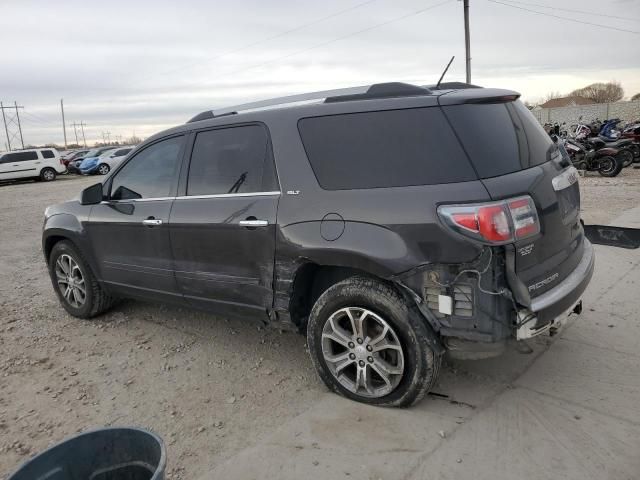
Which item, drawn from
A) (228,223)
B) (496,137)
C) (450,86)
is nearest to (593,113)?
(450,86)

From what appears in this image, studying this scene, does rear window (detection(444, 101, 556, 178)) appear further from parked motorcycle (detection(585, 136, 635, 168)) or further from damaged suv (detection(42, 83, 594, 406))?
parked motorcycle (detection(585, 136, 635, 168))

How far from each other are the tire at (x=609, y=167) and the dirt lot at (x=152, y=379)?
1273cm

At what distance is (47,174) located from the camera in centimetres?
2797

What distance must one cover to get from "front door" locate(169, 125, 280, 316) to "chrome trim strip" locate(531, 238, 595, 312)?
1655 millimetres

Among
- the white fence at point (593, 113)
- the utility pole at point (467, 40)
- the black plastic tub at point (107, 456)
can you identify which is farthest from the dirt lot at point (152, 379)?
the white fence at point (593, 113)

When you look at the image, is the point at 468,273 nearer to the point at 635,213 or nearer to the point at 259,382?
the point at 259,382

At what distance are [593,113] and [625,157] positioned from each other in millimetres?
20341

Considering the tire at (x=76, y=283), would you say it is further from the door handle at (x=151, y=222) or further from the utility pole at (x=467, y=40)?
the utility pole at (x=467, y=40)

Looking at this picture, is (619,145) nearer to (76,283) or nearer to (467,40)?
(467,40)

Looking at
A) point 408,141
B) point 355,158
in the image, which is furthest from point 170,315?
point 408,141

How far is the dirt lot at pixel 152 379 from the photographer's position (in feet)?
10.3

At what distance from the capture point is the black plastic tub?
2.05 meters

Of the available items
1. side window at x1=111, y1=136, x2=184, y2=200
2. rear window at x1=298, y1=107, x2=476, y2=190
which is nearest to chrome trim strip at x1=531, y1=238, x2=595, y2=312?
rear window at x1=298, y1=107, x2=476, y2=190

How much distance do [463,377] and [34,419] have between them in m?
2.84
